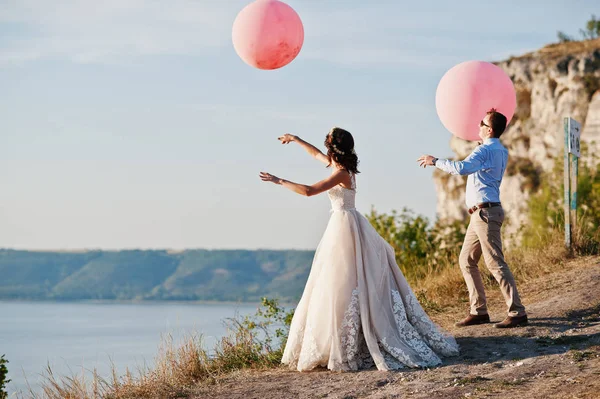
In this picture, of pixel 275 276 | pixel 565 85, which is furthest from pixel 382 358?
pixel 275 276

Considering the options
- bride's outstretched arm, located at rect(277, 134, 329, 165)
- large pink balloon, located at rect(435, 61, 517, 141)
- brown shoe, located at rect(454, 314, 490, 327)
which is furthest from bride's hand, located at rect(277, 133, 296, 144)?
brown shoe, located at rect(454, 314, 490, 327)

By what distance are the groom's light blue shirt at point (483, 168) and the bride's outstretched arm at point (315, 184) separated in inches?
34.8

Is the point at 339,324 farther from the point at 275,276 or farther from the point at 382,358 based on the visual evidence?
the point at 275,276

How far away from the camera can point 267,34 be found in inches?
276

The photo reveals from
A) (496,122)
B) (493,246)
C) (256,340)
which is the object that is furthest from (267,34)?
(256,340)

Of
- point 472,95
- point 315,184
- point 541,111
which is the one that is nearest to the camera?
point 315,184

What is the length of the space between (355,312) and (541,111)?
4070 cm

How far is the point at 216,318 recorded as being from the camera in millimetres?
8008

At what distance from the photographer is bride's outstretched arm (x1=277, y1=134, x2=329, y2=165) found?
264 inches

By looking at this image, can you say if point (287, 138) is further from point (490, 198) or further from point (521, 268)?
point (521, 268)

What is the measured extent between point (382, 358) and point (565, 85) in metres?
39.6

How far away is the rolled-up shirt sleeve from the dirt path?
1.64 meters

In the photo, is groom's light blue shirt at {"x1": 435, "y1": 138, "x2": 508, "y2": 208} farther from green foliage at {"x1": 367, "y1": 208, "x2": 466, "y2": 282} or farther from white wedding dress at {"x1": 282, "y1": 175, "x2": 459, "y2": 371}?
green foliage at {"x1": 367, "y1": 208, "x2": 466, "y2": 282}

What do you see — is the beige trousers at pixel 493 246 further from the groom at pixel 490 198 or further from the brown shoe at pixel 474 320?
the brown shoe at pixel 474 320
